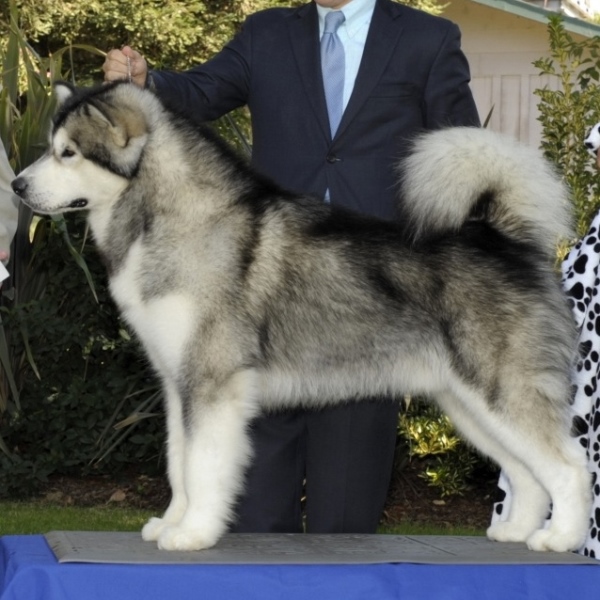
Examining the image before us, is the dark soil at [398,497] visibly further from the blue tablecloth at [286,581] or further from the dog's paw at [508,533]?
the blue tablecloth at [286,581]

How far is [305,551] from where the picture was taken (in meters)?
3.45

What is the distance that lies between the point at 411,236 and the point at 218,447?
3.16 ft

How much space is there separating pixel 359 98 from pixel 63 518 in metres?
3.62

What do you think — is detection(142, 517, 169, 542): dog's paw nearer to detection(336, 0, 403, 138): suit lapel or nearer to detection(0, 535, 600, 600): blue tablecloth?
detection(0, 535, 600, 600): blue tablecloth

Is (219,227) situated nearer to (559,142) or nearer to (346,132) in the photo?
(346,132)

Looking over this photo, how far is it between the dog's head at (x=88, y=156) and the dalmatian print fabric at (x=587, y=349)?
5.28 feet

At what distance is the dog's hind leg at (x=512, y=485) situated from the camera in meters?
3.80

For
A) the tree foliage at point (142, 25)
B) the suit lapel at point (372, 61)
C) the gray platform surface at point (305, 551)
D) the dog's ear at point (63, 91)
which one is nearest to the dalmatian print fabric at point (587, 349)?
the gray platform surface at point (305, 551)

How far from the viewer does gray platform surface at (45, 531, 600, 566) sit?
324 centimetres

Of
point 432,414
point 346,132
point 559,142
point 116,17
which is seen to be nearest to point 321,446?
point 346,132

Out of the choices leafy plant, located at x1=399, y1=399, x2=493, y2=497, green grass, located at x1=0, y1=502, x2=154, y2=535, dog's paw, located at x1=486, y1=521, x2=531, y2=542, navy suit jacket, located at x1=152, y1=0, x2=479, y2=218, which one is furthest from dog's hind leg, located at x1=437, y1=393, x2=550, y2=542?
green grass, located at x1=0, y1=502, x2=154, y2=535

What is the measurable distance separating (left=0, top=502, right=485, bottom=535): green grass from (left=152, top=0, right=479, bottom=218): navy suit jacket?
306 cm

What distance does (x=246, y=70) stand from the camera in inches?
167

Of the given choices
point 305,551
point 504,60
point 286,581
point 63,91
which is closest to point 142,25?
point 504,60
